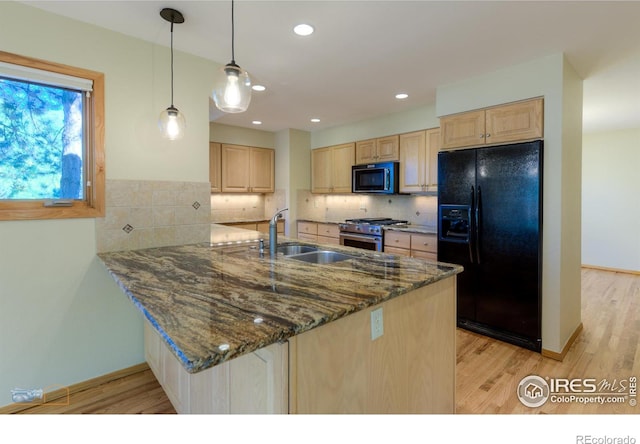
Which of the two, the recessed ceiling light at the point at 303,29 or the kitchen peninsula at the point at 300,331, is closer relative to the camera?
the kitchen peninsula at the point at 300,331

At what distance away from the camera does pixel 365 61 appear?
2.77m

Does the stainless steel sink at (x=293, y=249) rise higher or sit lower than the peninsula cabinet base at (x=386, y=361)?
higher

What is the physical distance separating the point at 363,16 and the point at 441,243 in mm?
2184

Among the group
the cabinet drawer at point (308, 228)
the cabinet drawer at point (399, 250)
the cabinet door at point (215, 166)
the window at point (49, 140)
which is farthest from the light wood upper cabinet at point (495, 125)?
the cabinet door at point (215, 166)

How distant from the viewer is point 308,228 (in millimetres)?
5469

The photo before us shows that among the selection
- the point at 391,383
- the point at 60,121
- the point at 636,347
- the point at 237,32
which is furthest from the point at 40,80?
the point at 636,347

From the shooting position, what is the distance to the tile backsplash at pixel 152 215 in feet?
7.46

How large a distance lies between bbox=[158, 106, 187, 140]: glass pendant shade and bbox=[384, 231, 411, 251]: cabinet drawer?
8.88ft

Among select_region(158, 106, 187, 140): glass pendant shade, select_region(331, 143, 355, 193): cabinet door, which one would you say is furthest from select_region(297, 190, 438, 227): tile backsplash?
select_region(158, 106, 187, 140): glass pendant shade

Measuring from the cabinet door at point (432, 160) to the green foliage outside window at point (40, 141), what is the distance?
137 inches

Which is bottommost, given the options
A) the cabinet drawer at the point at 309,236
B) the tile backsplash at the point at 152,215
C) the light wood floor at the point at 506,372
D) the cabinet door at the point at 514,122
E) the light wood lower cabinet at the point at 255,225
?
the light wood floor at the point at 506,372

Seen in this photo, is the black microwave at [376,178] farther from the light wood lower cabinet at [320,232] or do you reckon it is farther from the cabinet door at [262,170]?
the cabinet door at [262,170]

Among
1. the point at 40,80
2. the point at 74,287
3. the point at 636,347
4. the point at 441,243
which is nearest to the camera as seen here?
the point at 40,80

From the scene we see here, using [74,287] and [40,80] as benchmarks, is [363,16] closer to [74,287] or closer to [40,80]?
[40,80]
